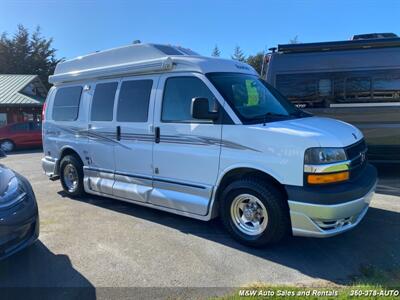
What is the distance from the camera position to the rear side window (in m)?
6.97

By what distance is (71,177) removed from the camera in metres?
7.25

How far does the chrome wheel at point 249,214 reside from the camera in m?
4.46

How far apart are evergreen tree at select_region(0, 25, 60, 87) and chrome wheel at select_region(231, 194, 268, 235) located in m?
43.1

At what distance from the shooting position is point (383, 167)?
8289mm

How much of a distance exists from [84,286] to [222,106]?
2617 millimetres

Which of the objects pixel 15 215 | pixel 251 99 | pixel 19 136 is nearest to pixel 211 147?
pixel 251 99

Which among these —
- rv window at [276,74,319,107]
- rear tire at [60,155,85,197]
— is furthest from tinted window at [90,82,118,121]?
rv window at [276,74,319,107]

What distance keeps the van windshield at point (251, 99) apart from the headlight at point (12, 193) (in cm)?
270

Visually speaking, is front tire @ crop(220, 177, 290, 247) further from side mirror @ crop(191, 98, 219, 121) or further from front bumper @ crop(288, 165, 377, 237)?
side mirror @ crop(191, 98, 219, 121)

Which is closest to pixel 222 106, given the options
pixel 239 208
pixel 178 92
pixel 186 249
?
pixel 178 92

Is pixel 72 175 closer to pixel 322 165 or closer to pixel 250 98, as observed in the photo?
pixel 250 98

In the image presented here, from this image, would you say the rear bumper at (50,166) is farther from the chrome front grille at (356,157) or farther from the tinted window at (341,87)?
the chrome front grille at (356,157)

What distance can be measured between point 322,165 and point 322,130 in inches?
19.7

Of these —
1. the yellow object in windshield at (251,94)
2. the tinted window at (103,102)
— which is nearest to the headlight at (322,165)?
the yellow object in windshield at (251,94)
